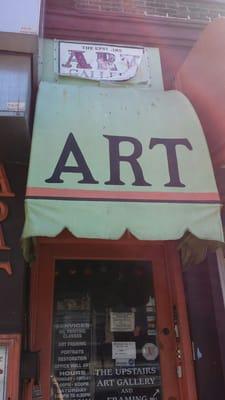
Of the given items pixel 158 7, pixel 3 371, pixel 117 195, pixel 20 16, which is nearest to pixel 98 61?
pixel 20 16

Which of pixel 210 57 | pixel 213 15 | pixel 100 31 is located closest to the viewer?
pixel 210 57

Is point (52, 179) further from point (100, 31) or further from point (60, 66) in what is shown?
point (100, 31)

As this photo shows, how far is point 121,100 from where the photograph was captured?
12.0 feet

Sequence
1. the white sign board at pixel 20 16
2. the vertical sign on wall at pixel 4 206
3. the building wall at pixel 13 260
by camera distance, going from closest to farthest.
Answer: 1. the building wall at pixel 13 260
2. the vertical sign on wall at pixel 4 206
3. the white sign board at pixel 20 16

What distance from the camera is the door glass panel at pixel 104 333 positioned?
3.70 meters

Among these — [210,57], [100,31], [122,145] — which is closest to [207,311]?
[122,145]

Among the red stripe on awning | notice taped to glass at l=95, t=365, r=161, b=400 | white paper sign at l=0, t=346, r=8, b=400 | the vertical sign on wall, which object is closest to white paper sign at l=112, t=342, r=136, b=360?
notice taped to glass at l=95, t=365, r=161, b=400

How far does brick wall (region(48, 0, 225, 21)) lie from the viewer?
5.04m

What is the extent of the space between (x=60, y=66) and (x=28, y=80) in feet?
3.07

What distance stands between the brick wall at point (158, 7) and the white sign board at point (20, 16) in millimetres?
1256

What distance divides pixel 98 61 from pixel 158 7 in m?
1.39

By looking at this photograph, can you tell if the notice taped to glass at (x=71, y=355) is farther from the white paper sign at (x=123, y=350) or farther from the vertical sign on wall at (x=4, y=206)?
the vertical sign on wall at (x=4, y=206)

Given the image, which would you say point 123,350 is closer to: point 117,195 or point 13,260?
point 13,260

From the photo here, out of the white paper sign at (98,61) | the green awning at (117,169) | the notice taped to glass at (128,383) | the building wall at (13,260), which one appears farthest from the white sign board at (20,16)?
the notice taped to glass at (128,383)
